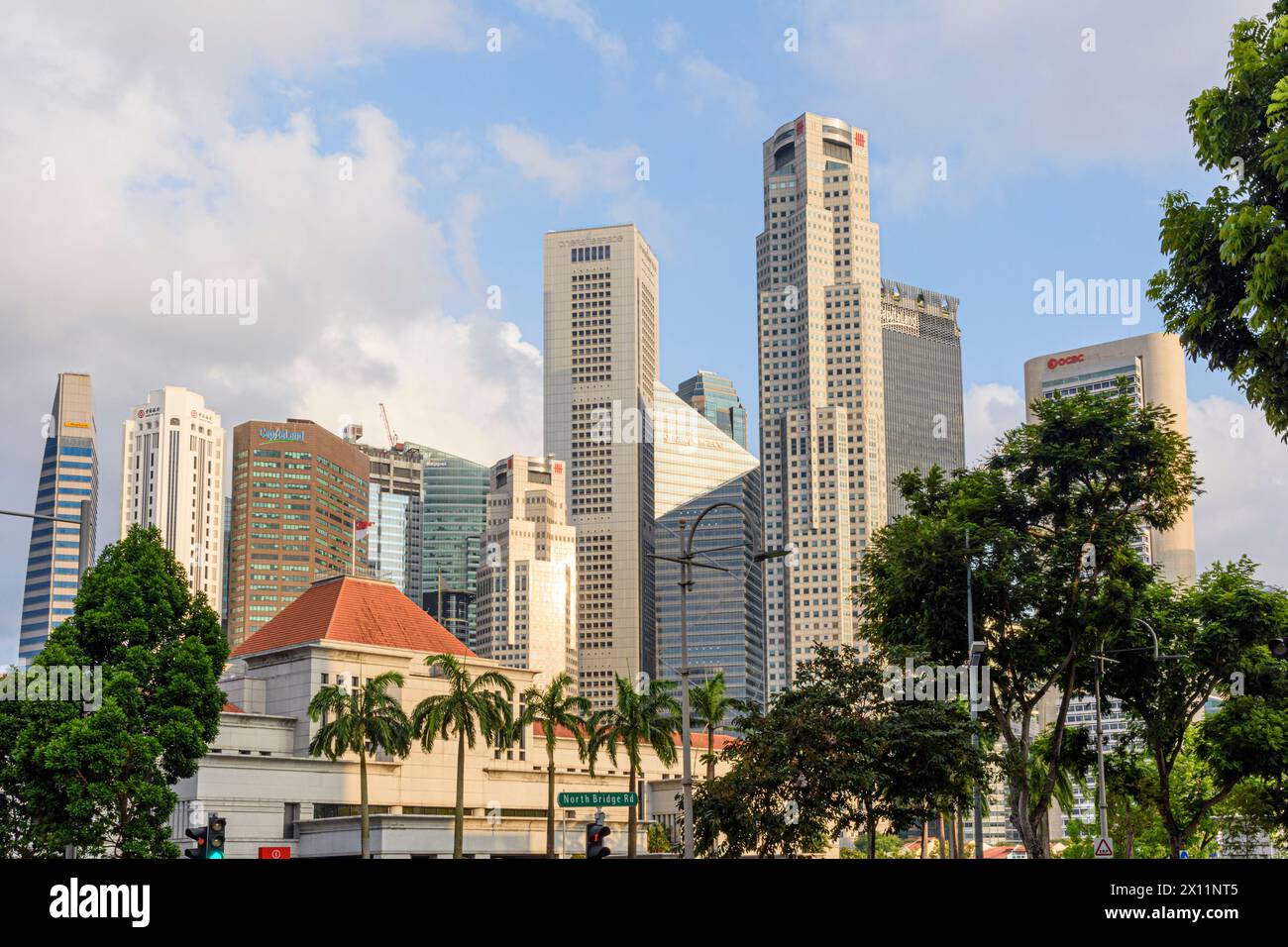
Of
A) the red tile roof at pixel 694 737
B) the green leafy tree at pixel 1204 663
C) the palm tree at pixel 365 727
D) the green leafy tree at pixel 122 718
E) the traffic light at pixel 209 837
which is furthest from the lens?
the red tile roof at pixel 694 737

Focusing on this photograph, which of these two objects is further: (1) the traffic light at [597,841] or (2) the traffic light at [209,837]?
(2) the traffic light at [209,837]

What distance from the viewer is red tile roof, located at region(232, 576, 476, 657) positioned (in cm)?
8856

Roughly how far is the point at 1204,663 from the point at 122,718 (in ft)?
136

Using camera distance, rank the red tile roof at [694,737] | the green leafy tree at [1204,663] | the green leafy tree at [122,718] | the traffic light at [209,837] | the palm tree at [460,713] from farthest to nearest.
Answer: the red tile roof at [694,737], the palm tree at [460,713], the green leafy tree at [1204,663], the green leafy tree at [122,718], the traffic light at [209,837]

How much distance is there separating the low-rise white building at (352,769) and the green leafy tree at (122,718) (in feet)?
67.8

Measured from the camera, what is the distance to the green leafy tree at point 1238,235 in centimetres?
2312

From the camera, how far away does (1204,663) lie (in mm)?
53688

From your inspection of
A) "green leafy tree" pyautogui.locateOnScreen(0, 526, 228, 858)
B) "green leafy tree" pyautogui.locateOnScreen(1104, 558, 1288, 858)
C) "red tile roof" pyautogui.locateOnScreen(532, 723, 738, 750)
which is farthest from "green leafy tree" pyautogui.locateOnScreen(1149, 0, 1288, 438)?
"red tile roof" pyautogui.locateOnScreen(532, 723, 738, 750)

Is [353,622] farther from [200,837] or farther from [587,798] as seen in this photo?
[200,837]

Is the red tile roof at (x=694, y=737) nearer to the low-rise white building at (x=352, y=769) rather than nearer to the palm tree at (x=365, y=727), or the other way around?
the low-rise white building at (x=352, y=769)

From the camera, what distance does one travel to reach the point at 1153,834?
3723 inches

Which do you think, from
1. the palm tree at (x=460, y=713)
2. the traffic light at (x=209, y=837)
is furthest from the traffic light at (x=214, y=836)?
the palm tree at (x=460, y=713)
